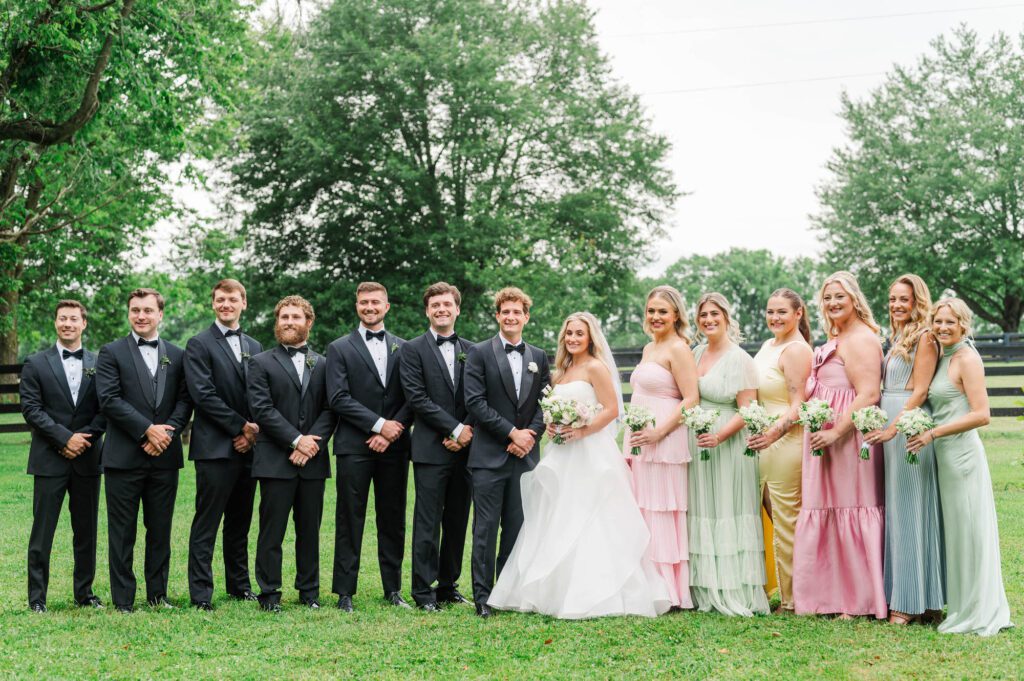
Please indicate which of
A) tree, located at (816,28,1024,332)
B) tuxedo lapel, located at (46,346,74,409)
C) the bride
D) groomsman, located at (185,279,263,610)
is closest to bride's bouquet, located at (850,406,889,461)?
the bride

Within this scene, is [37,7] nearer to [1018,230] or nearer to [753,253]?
[1018,230]

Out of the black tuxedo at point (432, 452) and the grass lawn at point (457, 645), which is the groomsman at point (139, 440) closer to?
the grass lawn at point (457, 645)

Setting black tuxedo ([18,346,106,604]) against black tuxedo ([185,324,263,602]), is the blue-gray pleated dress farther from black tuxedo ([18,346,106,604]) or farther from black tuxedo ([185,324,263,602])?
black tuxedo ([18,346,106,604])

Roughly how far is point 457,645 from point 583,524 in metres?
1.31

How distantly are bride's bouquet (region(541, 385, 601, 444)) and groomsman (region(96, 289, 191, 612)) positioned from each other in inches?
103

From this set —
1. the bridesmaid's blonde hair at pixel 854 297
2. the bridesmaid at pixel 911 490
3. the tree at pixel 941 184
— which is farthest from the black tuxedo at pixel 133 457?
the tree at pixel 941 184

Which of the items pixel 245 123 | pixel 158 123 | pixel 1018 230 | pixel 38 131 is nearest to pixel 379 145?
pixel 245 123

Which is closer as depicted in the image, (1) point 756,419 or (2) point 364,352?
(1) point 756,419

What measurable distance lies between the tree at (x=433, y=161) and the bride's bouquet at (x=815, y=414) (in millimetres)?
18179

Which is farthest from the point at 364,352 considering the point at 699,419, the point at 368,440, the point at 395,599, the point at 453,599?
the point at 699,419

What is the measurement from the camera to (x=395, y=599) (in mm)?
7188

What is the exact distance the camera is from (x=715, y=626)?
6289 millimetres

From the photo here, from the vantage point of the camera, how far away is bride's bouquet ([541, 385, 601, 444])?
→ 6742 millimetres

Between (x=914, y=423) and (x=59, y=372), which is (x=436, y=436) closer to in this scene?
(x=59, y=372)
